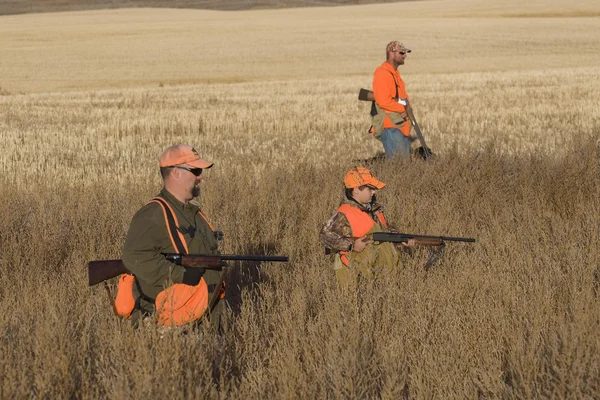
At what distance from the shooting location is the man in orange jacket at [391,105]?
9.64 metres

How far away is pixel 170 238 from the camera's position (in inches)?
165

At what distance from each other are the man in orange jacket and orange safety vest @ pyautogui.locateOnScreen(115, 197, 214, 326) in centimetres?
575

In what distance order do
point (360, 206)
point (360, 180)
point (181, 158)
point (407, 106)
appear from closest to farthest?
point (181, 158)
point (360, 180)
point (360, 206)
point (407, 106)

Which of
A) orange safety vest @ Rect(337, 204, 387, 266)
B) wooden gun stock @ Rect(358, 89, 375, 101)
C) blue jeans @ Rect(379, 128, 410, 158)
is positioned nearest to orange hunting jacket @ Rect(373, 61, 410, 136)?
wooden gun stock @ Rect(358, 89, 375, 101)

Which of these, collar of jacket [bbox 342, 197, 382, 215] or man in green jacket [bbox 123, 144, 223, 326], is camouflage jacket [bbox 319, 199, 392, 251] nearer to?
collar of jacket [bbox 342, 197, 382, 215]

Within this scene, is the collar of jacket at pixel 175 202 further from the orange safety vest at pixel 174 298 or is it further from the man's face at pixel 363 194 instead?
the man's face at pixel 363 194

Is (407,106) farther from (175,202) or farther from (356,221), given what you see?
(175,202)

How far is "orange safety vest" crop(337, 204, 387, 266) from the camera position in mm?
5383

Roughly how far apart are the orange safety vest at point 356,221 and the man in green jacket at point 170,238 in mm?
1251

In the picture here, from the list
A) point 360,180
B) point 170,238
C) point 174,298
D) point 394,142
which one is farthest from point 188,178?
point 394,142

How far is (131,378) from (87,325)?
2.12 ft

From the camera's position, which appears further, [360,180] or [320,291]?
[320,291]

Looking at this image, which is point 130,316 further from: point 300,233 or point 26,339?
point 300,233

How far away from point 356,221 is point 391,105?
4.58 m
